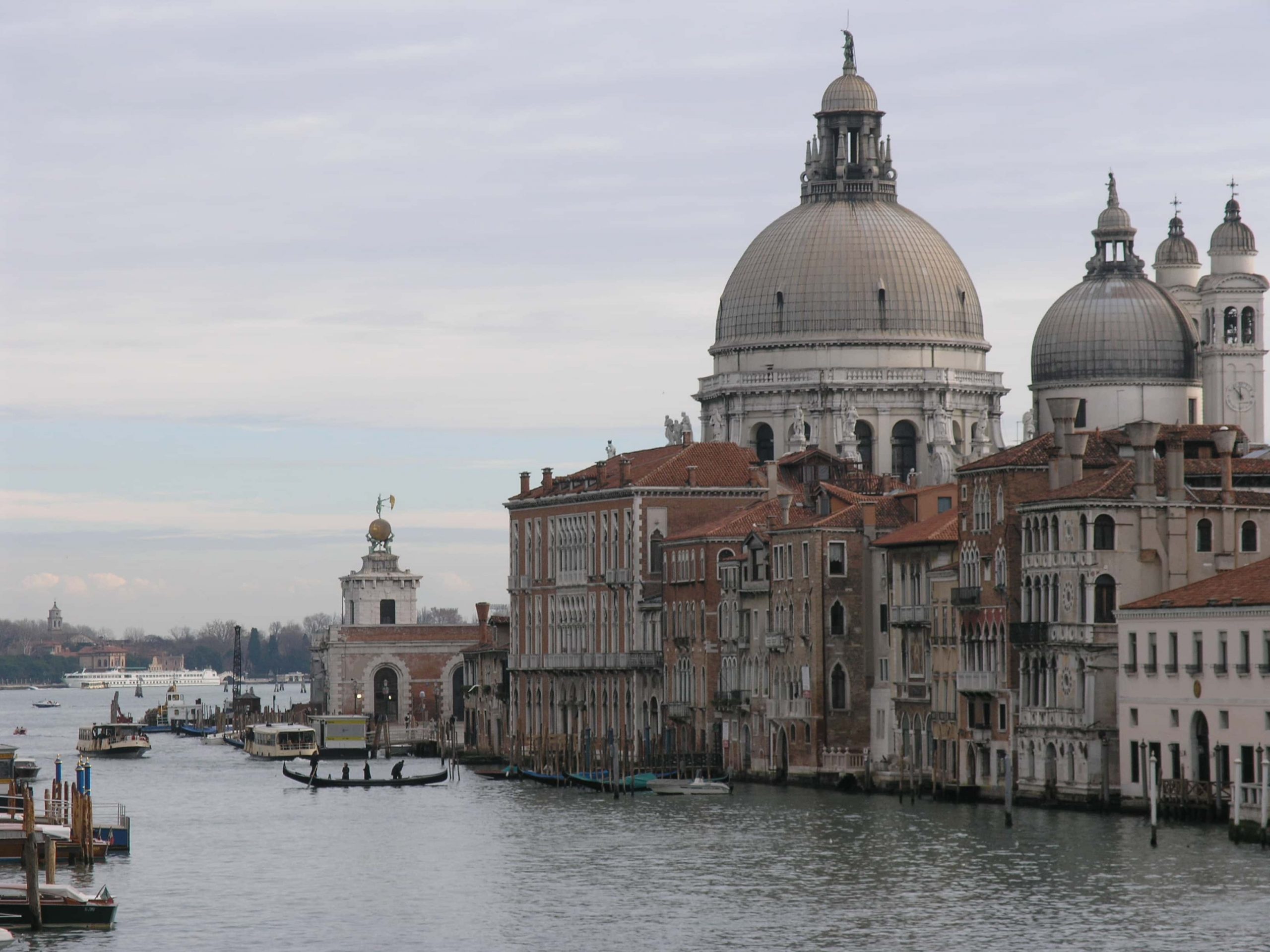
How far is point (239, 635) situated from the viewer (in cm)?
17000

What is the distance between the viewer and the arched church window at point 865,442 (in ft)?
369

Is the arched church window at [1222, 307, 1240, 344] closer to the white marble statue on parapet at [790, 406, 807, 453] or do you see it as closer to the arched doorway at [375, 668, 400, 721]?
the white marble statue on parapet at [790, 406, 807, 453]

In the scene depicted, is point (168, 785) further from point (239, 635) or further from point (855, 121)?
point (239, 635)

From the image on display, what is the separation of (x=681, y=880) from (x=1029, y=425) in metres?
53.9

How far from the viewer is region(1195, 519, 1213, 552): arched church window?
226 ft

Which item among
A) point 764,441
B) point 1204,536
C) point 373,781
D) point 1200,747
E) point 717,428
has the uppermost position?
point 717,428

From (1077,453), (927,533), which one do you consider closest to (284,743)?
(927,533)

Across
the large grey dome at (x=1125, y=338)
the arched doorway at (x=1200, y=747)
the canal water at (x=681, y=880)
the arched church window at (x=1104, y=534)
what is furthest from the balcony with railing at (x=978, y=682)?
the large grey dome at (x=1125, y=338)

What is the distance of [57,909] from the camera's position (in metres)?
51.0

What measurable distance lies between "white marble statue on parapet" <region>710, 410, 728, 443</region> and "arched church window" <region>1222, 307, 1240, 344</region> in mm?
18450

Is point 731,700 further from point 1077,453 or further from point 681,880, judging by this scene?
point 681,880

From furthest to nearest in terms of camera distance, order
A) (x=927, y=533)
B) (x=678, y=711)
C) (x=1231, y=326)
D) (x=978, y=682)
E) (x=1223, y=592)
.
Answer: (x=1231, y=326) → (x=678, y=711) → (x=927, y=533) → (x=978, y=682) → (x=1223, y=592)

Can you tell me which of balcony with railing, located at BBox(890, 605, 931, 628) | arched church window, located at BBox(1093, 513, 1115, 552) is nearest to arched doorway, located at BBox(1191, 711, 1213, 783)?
arched church window, located at BBox(1093, 513, 1115, 552)

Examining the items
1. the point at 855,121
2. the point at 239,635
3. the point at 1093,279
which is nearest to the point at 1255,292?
the point at 1093,279
